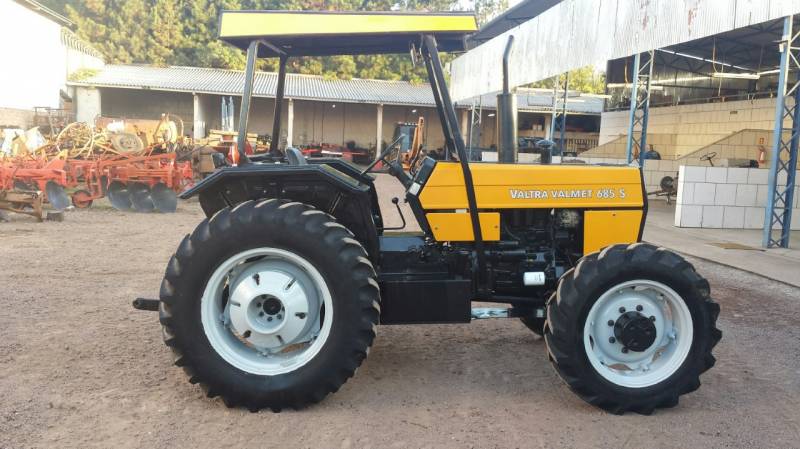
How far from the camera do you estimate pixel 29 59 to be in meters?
29.5

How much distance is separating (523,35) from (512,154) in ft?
49.9

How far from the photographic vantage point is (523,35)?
17953 millimetres

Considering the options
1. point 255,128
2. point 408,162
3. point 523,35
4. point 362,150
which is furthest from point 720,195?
point 362,150

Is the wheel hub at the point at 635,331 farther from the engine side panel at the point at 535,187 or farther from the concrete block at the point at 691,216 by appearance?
the concrete block at the point at 691,216

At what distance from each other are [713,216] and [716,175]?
859mm

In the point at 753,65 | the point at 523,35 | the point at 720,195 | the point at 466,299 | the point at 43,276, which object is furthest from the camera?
the point at 753,65

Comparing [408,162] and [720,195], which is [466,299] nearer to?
[408,162]

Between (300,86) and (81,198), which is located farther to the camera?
(300,86)

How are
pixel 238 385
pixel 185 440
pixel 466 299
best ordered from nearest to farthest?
pixel 185 440 → pixel 238 385 → pixel 466 299

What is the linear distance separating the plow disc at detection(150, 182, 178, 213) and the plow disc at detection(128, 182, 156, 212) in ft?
0.34

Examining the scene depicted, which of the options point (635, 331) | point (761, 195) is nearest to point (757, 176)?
point (761, 195)

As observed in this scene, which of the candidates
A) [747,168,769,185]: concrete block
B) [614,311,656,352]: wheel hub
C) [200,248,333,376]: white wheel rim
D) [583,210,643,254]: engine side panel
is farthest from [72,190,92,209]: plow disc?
[747,168,769,185]: concrete block

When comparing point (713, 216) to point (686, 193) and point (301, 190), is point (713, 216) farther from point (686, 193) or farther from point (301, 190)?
point (301, 190)

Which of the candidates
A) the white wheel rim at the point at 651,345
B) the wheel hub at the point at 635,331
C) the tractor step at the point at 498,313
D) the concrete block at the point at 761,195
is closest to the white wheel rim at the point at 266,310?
the tractor step at the point at 498,313
